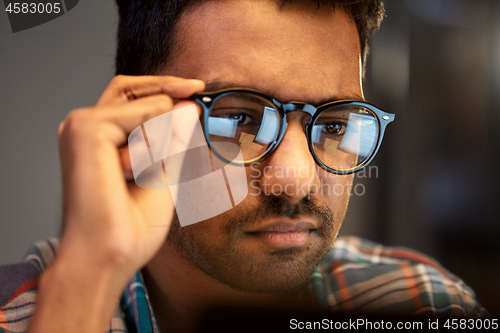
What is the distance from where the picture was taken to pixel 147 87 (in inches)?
18.7

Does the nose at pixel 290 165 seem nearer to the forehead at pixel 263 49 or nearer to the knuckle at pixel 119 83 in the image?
the forehead at pixel 263 49

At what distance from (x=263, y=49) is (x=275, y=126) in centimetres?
13

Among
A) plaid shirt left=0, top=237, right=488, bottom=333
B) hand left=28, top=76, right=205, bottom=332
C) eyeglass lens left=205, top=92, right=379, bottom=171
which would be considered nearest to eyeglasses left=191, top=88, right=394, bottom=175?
eyeglass lens left=205, top=92, right=379, bottom=171

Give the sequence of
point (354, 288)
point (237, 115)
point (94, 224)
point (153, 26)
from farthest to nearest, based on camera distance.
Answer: point (354, 288)
point (153, 26)
point (237, 115)
point (94, 224)

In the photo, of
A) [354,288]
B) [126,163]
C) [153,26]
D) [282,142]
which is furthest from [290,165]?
[354,288]

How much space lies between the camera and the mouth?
61 cm

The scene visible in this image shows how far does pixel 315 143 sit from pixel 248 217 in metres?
0.17

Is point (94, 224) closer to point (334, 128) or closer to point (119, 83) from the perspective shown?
point (119, 83)

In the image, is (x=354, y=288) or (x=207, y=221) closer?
(x=207, y=221)

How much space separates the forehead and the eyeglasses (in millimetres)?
26

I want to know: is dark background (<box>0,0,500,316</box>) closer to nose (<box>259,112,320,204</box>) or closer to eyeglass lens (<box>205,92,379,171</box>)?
eyeglass lens (<box>205,92,379,171</box>)

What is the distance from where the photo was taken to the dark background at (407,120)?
58 cm

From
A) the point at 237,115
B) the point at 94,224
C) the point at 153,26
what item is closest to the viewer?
the point at 94,224

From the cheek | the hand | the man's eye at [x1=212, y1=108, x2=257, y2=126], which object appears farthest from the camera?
the cheek
